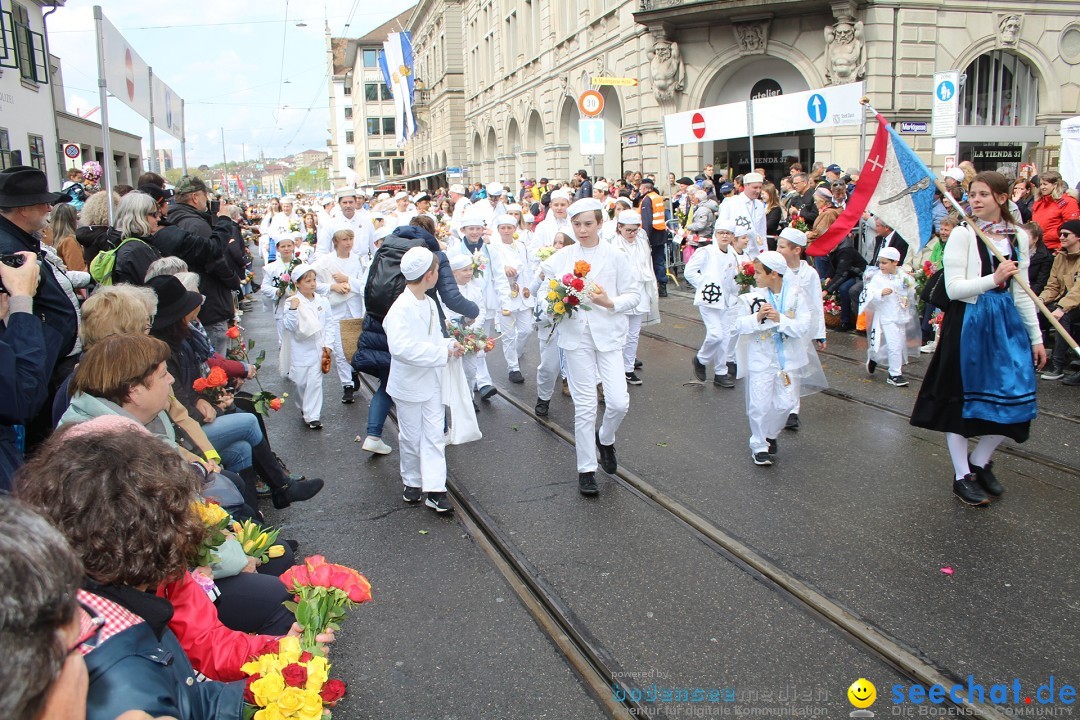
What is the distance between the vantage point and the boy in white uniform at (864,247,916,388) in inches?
353

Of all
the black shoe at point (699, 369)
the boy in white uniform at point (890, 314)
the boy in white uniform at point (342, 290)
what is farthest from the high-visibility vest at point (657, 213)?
the boy in white uniform at point (342, 290)

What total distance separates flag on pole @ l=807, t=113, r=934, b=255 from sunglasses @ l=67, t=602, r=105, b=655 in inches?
227

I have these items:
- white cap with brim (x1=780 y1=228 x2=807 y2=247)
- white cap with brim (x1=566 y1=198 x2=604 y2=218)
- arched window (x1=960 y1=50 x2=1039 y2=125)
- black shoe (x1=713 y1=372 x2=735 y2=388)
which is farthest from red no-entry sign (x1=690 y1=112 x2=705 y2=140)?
arched window (x1=960 y1=50 x2=1039 y2=125)

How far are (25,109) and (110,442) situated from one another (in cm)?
2587

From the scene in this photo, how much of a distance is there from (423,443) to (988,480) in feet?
12.8

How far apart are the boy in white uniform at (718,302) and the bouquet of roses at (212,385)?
5488 mm

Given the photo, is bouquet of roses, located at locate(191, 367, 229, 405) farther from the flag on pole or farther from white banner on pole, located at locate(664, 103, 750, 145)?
white banner on pole, located at locate(664, 103, 750, 145)

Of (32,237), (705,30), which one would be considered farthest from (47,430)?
(705,30)

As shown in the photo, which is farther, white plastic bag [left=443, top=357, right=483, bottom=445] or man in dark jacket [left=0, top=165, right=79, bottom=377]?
white plastic bag [left=443, top=357, right=483, bottom=445]

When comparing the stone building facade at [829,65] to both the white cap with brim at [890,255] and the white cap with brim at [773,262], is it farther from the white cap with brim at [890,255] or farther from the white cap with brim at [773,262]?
the white cap with brim at [773,262]

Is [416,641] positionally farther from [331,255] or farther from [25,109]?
[25,109]

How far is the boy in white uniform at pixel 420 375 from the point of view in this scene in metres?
5.67

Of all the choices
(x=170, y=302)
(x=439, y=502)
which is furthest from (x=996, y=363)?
(x=170, y=302)

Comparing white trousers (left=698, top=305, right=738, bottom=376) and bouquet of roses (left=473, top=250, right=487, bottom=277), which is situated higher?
bouquet of roses (left=473, top=250, right=487, bottom=277)
